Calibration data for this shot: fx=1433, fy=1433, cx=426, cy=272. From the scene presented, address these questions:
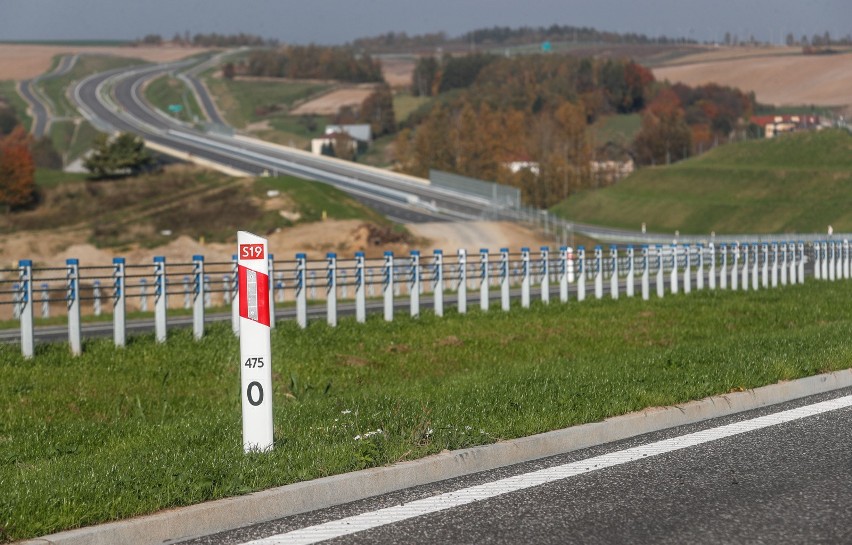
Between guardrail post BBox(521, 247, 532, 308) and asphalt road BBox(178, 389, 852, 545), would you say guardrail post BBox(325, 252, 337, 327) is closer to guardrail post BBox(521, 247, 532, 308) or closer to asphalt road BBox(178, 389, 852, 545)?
guardrail post BBox(521, 247, 532, 308)

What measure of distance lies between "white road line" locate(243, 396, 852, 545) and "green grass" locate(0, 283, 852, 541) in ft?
2.35

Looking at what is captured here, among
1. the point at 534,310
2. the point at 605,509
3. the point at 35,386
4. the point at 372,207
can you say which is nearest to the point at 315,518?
the point at 605,509

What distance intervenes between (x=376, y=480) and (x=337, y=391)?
5831mm

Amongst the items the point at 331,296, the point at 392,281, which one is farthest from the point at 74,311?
the point at 392,281

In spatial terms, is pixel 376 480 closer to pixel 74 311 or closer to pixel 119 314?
pixel 74 311

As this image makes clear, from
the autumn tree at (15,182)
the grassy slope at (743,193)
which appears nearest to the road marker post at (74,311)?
the autumn tree at (15,182)

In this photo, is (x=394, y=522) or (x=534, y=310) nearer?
(x=394, y=522)

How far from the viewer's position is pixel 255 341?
10.2 m

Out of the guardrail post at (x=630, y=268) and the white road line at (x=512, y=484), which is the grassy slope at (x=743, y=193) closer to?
the guardrail post at (x=630, y=268)

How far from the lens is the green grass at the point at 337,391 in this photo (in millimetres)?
9359

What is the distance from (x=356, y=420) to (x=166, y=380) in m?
5.24

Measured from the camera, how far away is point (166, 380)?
16.5 meters

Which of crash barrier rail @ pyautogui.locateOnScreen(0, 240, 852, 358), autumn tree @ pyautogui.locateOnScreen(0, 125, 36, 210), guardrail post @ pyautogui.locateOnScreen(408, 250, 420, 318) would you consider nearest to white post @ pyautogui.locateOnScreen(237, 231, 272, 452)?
crash barrier rail @ pyautogui.locateOnScreen(0, 240, 852, 358)

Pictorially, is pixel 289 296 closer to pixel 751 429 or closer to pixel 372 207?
pixel 751 429
